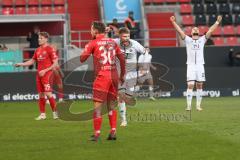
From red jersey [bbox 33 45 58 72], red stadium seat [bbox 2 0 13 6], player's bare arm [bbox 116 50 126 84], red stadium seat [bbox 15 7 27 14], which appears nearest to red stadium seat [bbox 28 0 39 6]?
red stadium seat [bbox 15 7 27 14]

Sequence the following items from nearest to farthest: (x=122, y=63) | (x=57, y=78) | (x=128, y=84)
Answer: (x=122, y=63) → (x=128, y=84) → (x=57, y=78)

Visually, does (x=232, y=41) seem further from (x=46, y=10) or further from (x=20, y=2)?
(x=20, y=2)

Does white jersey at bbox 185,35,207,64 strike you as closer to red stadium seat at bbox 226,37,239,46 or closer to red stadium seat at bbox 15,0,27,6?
red stadium seat at bbox 226,37,239,46

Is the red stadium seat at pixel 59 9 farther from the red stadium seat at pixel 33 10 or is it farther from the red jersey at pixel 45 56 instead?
the red jersey at pixel 45 56

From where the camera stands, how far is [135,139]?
13.3 m

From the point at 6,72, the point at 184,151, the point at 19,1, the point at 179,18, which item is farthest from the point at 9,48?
the point at 184,151

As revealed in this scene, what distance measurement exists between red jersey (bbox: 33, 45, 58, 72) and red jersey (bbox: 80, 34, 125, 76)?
5917 millimetres

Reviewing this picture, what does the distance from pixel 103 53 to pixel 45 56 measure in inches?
248

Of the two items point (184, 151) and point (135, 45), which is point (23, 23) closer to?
point (135, 45)

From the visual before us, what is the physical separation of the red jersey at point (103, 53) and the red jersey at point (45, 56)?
5.92 meters

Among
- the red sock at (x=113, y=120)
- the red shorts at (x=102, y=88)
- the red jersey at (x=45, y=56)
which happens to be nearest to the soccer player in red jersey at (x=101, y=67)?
the red shorts at (x=102, y=88)

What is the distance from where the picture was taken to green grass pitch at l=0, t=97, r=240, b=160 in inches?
441

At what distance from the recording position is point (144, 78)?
2902 centimetres

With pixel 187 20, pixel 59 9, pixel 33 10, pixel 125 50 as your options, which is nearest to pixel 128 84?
pixel 125 50
